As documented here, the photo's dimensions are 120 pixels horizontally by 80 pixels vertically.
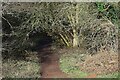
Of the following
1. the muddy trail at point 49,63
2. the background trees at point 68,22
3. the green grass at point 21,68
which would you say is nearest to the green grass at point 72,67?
the muddy trail at point 49,63

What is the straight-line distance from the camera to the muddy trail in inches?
526

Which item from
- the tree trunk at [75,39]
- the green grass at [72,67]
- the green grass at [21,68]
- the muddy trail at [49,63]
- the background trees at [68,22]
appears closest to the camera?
the green grass at [21,68]

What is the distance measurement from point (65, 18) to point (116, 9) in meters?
2.60

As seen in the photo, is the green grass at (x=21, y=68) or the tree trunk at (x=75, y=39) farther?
the tree trunk at (x=75, y=39)

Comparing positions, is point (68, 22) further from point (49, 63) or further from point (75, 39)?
point (49, 63)

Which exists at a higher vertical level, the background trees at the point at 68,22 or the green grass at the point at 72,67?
the background trees at the point at 68,22

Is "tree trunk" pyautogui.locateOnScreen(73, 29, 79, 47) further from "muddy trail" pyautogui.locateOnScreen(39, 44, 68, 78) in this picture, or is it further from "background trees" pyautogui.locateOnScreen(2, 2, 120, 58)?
"muddy trail" pyautogui.locateOnScreen(39, 44, 68, 78)

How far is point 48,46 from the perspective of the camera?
17.6 meters

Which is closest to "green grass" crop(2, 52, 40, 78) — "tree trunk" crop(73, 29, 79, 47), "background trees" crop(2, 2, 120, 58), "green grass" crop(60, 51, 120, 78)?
"background trees" crop(2, 2, 120, 58)

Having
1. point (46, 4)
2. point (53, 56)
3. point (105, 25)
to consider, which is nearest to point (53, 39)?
point (53, 56)

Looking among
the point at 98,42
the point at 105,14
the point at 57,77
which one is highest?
the point at 105,14

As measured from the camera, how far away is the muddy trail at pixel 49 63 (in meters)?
13.4

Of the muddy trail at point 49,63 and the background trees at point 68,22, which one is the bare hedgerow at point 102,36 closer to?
the background trees at point 68,22

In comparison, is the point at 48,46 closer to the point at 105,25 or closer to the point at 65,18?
the point at 65,18
